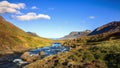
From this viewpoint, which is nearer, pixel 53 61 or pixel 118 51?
pixel 118 51

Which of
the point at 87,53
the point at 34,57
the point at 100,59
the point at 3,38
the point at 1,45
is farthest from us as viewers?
the point at 3,38

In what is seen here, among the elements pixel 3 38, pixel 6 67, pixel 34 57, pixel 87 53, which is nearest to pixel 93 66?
pixel 87 53

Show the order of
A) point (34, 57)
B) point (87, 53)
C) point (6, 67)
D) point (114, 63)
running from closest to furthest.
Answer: point (114, 63)
point (87, 53)
point (6, 67)
point (34, 57)

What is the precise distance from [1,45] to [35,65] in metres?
108

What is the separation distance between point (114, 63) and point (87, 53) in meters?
6.31

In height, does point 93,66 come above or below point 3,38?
below

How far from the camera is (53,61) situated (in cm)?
3747

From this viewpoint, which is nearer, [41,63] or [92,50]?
[92,50]

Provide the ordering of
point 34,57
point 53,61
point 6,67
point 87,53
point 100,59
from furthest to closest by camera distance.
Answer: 1. point 34,57
2. point 6,67
3. point 53,61
4. point 87,53
5. point 100,59

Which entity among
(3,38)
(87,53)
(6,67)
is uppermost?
(3,38)

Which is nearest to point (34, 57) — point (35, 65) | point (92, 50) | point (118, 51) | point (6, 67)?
point (6, 67)

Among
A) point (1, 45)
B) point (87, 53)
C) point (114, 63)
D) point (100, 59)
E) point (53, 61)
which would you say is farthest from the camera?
point (1, 45)

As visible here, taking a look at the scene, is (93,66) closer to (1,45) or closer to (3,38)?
(1,45)

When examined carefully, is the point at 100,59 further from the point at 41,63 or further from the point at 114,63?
the point at 41,63
